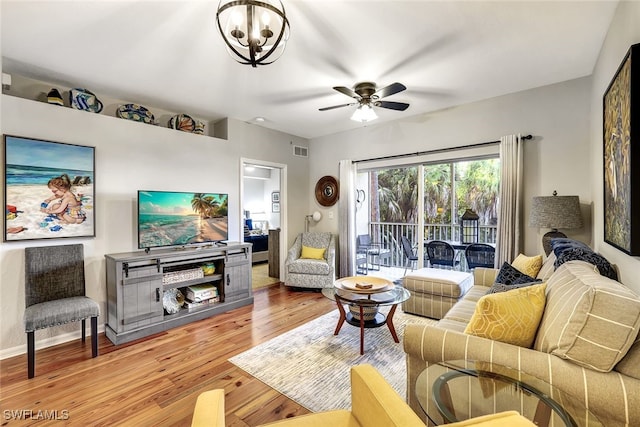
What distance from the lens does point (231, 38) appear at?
1.63 m

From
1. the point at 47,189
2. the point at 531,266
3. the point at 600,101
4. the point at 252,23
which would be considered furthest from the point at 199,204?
the point at 600,101

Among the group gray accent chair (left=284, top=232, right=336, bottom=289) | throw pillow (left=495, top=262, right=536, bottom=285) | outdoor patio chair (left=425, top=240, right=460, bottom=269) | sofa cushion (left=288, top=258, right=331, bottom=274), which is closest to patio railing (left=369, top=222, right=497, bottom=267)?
outdoor patio chair (left=425, top=240, right=460, bottom=269)

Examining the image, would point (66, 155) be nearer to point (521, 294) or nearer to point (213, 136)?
point (213, 136)

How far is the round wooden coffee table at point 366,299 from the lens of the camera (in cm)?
260

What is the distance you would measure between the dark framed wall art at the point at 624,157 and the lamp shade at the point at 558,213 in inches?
25.5

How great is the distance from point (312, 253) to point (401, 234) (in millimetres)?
2150

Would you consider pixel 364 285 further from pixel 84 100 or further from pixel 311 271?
pixel 84 100

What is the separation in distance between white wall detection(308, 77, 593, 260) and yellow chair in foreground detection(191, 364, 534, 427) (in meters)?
3.20

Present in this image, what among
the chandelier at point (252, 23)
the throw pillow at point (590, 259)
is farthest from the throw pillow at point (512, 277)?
the chandelier at point (252, 23)

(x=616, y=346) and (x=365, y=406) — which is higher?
(x=616, y=346)

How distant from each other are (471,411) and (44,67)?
415 cm

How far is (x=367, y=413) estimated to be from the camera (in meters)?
1.05

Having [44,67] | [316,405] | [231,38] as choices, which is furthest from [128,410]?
[44,67]

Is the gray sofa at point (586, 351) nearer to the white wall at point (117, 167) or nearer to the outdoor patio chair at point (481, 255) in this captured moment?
the outdoor patio chair at point (481, 255)
